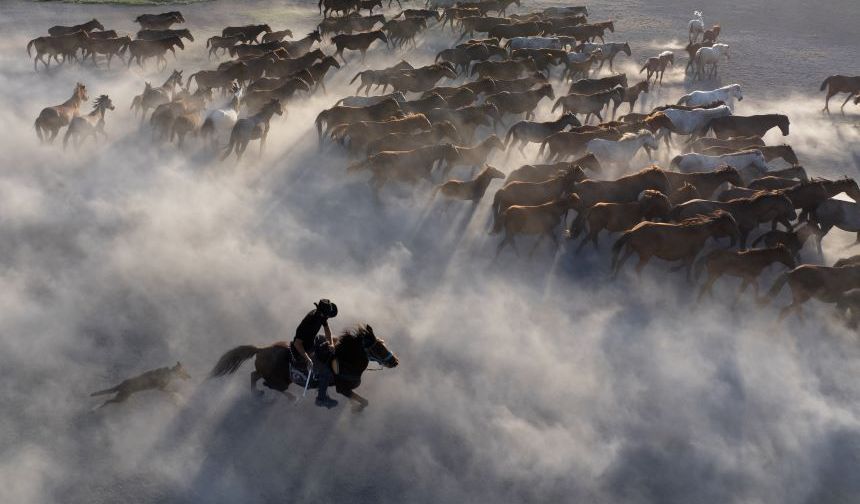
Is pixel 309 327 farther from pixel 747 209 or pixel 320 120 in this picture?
pixel 320 120

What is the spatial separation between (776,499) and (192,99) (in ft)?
53.1

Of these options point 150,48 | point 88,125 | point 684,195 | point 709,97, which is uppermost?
point 150,48

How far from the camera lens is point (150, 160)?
50.5 ft

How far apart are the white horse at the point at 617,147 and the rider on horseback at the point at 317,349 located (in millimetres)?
9157

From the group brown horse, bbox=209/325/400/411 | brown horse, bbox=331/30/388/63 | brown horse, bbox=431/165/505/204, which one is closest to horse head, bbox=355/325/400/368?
brown horse, bbox=209/325/400/411

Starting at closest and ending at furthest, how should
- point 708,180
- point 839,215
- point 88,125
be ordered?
1. point 839,215
2. point 708,180
3. point 88,125

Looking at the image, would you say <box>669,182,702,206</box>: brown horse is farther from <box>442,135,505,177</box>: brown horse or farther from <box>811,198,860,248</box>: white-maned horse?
<box>442,135,505,177</box>: brown horse

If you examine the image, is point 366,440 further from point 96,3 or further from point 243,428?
point 96,3

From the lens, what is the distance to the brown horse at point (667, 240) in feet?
36.6

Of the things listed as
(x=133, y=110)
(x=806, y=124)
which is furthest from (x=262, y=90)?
(x=806, y=124)

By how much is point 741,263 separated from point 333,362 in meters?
7.23

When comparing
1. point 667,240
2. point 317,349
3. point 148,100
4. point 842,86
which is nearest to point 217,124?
point 148,100

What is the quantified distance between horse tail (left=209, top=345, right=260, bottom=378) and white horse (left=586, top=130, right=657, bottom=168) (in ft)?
31.4

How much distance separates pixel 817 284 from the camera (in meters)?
10.3
